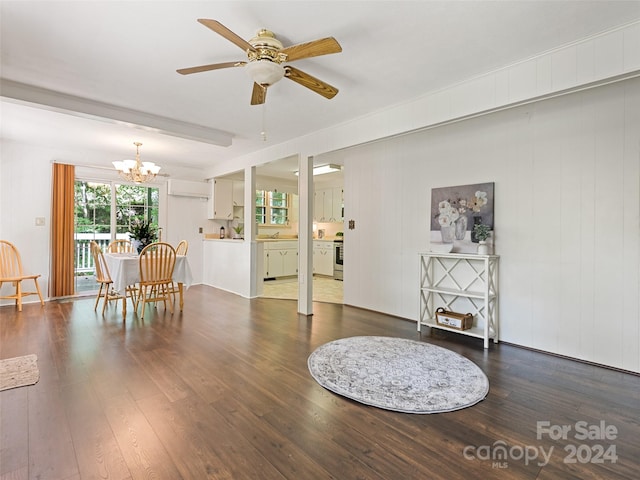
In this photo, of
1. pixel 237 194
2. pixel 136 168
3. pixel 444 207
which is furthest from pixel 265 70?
pixel 237 194

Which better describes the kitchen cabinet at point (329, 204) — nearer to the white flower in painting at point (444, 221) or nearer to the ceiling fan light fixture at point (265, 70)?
the white flower in painting at point (444, 221)

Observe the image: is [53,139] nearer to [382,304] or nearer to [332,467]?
[382,304]

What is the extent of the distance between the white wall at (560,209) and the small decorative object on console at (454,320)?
340 millimetres

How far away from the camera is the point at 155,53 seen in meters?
2.52

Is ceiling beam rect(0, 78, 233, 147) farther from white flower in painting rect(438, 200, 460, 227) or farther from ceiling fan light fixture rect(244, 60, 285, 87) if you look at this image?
white flower in painting rect(438, 200, 460, 227)

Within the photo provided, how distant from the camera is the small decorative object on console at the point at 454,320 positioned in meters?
3.55

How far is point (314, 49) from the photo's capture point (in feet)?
6.72

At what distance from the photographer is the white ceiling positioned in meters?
2.03

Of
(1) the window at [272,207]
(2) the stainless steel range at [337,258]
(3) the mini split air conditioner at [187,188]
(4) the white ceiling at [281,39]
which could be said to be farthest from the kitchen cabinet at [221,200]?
(4) the white ceiling at [281,39]

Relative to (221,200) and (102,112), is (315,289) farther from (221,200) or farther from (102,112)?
(102,112)

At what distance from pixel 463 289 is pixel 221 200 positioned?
5377 mm

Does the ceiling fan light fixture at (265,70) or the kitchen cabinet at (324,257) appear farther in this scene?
the kitchen cabinet at (324,257)

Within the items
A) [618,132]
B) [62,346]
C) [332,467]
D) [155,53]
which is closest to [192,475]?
[332,467]

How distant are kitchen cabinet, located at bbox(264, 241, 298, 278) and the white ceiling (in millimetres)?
4194
